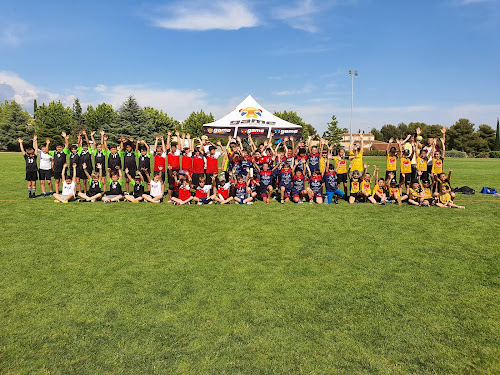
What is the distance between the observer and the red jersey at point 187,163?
37.2 feet

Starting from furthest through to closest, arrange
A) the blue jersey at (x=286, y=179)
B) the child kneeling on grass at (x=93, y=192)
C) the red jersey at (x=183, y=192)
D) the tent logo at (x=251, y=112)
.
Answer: the tent logo at (x=251, y=112) < the blue jersey at (x=286, y=179) < the child kneeling on grass at (x=93, y=192) < the red jersey at (x=183, y=192)

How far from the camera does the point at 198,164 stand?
11102mm

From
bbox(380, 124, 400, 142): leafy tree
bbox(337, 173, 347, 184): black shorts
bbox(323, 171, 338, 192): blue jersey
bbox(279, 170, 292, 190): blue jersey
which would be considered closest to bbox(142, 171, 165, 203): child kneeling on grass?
bbox(279, 170, 292, 190): blue jersey

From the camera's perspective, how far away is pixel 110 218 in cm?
834

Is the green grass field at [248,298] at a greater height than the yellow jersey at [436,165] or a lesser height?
lesser

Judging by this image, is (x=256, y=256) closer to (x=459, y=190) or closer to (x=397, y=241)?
(x=397, y=241)

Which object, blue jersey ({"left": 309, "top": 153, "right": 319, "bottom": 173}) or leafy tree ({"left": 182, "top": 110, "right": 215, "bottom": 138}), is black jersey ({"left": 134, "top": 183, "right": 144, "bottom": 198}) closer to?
blue jersey ({"left": 309, "top": 153, "right": 319, "bottom": 173})

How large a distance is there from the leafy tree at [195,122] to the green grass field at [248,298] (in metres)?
66.5

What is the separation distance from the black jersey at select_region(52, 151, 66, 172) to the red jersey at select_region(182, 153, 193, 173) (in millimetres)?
3981

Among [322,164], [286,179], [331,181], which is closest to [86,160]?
[286,179]

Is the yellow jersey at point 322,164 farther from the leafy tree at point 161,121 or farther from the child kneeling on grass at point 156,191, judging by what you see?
the leafy tree at point 161,121

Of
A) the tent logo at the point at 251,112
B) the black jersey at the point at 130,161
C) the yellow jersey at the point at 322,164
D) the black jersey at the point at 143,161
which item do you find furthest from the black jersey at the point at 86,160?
the tent logo at the point at 251,112

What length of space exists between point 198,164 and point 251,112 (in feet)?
62.8

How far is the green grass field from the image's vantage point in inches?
125
